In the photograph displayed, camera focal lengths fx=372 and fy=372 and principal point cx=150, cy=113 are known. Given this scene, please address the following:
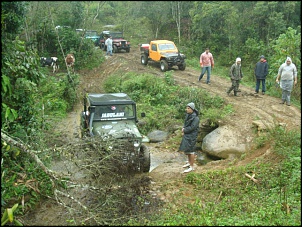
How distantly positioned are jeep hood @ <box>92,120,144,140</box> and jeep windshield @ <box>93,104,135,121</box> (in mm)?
106

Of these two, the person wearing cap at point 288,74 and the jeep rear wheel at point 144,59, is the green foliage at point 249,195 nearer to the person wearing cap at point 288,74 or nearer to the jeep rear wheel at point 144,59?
the person wearing cap at point 288,74

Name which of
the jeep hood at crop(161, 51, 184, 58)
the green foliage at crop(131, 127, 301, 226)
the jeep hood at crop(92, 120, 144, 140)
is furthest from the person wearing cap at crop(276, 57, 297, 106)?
the jeep hood at crop(161, 51, 184, 58)

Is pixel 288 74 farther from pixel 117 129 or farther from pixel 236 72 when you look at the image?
pixel 117 129

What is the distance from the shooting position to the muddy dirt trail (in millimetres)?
7550

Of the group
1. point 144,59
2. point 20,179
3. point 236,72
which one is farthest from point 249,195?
point 144,59

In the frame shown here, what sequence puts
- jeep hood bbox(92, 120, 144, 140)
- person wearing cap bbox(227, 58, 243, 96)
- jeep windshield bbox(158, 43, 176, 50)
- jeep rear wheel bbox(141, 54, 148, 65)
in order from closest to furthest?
1. jeep hood bbox(92, 120, 144, 140)
2. person wearing cap bbox(227, 58, 243, 96)
3. jeep windshield bbox(158, 43, 176, 50)
4. jeep rear wheel bbox(141, 54, 148, 65)

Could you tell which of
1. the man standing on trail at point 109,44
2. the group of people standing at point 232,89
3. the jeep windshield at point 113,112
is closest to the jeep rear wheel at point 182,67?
the group of people standing at point 232,89

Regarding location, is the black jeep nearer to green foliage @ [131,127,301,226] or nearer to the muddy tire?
the muddy tire

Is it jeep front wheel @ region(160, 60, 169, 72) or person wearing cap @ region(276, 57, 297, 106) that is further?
jeep front wheel @ region(160, 60, 169, 72)

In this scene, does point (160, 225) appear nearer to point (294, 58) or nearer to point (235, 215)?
point (235, 215)

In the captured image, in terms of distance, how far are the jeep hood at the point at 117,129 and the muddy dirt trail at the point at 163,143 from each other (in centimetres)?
65

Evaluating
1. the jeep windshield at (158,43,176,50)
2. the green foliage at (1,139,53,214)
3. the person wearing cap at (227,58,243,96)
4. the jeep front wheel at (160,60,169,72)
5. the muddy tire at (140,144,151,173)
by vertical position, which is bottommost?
the muddy tire at (140,144,151,173)

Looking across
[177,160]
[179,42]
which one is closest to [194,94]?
[177,160]

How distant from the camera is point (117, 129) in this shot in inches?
359
